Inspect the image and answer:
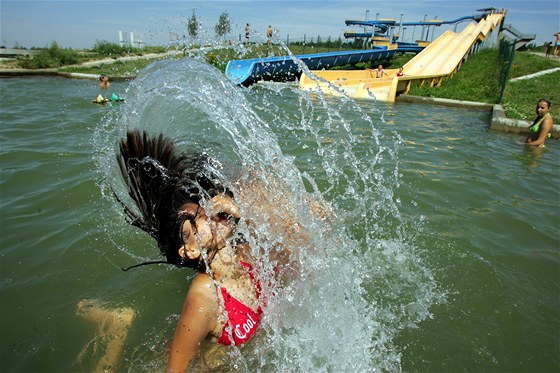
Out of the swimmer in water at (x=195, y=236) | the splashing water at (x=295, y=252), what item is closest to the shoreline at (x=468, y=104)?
the splashing water at (x=295, y=252)

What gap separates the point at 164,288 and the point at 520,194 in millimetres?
5591

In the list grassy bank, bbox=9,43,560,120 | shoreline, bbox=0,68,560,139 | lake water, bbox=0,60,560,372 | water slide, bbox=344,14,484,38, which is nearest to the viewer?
lake water, bbox=0,60,560,372

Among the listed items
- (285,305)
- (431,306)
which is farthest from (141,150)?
(431,306)

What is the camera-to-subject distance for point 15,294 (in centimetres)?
357

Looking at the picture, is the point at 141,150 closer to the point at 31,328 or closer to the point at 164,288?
the point at 164,288

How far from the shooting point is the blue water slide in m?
18.6

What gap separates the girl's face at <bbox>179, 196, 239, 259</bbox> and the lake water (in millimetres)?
692

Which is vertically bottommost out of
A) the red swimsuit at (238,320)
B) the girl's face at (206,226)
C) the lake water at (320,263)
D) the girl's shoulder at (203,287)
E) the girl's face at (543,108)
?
the lake water at (320,263)

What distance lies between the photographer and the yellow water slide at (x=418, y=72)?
16.0 m

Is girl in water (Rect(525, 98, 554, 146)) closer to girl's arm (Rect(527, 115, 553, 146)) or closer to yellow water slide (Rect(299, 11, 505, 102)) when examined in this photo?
girl's arm (Rect(527, 115, 553, 146))

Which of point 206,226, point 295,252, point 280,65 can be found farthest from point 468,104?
point 206,226

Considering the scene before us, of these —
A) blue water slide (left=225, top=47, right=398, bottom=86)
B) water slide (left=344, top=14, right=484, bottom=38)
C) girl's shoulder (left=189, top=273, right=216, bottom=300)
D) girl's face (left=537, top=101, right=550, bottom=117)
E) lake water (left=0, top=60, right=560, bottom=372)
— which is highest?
water slide (left=344, top=14, right=484, bottom=38)

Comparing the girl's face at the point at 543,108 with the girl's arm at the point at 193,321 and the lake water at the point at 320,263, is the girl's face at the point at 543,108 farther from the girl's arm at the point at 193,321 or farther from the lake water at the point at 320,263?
the girl's arm at the point at 193,321

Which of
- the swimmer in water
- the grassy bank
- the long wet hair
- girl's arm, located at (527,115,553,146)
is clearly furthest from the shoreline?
the long wet hair
